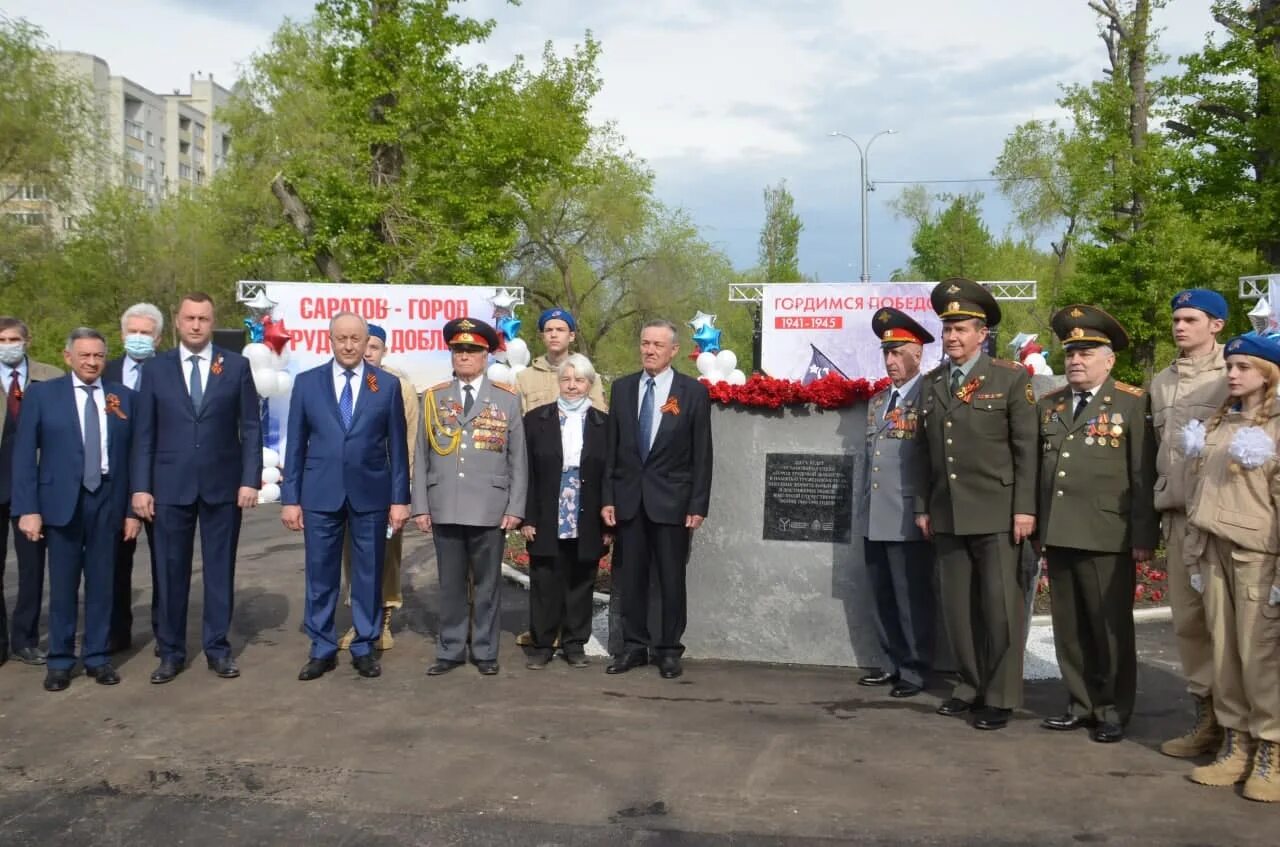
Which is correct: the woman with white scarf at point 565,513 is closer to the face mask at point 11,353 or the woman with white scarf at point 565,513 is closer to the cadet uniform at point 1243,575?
the face mask at point 11,353

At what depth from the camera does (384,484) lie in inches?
278

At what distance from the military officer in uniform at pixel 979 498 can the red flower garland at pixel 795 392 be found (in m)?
0.93

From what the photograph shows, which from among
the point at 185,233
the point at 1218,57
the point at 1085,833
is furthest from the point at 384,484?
the point at 185,233

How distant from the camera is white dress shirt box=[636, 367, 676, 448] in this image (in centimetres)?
712

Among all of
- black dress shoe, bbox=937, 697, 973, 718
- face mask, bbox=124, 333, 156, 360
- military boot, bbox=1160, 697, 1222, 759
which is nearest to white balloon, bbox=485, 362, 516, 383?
face mask, bbox=124, 333, 156, 360

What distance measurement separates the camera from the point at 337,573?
23.2 ft

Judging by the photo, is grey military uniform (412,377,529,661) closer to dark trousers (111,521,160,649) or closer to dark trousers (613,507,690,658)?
dark trousers (613,507,690,658)

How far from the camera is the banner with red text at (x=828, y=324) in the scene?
62.2 ft

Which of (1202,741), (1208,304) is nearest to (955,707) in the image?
(1202,741)

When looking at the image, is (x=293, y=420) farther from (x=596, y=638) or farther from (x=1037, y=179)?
(x=1037, y=179)

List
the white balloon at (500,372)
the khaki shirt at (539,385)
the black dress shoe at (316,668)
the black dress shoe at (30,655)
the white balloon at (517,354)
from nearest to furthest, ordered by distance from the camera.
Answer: the black dress shoe at (316,668) → the black dress shoe at (30,655) → the khaki shirt at (539,385) → the white balloon at (500,372) → the white balloon at (517,354)

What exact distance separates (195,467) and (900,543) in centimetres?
396

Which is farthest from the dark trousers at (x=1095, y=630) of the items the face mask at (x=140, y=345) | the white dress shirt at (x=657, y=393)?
the face mask at (x=140, y=345)

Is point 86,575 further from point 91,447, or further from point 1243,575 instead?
point 1243,575
